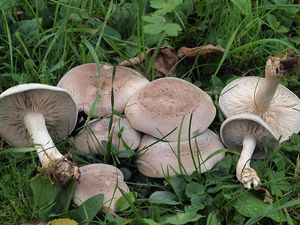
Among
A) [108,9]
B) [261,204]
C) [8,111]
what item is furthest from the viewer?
[108,9]

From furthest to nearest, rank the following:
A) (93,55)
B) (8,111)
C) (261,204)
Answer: (93,55) → (8,111) → (261,204)

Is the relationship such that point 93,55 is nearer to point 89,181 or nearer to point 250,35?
point 89,181

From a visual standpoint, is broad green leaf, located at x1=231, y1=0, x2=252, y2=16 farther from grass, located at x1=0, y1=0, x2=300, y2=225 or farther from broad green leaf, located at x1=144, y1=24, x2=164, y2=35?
broad green leaf, located at x1=144, y1=24, x2=164, y2=35

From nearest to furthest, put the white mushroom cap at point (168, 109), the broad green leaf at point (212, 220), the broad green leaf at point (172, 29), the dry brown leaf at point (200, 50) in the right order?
the broad green leaf at point (212, 220) → the white mushroom cap at point (168, 109) → the broad green leaf at point (172, 29) → the dry brown leaf at point (200, 50)

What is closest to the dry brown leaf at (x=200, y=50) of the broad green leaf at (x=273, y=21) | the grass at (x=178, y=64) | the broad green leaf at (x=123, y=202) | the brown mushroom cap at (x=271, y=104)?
the grass at (x=178, y=64)

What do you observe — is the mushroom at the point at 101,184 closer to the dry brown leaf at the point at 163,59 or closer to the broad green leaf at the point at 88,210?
the broad green leaf at the point at 88,210

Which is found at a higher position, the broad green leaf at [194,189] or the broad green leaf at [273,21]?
the broad green leaf at [273,21]

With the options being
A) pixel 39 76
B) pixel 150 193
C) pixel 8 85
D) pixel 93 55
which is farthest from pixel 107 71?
pixel 150 193

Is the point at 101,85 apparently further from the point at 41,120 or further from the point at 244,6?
the point at 244,6

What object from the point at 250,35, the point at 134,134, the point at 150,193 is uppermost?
the point at 250,35
